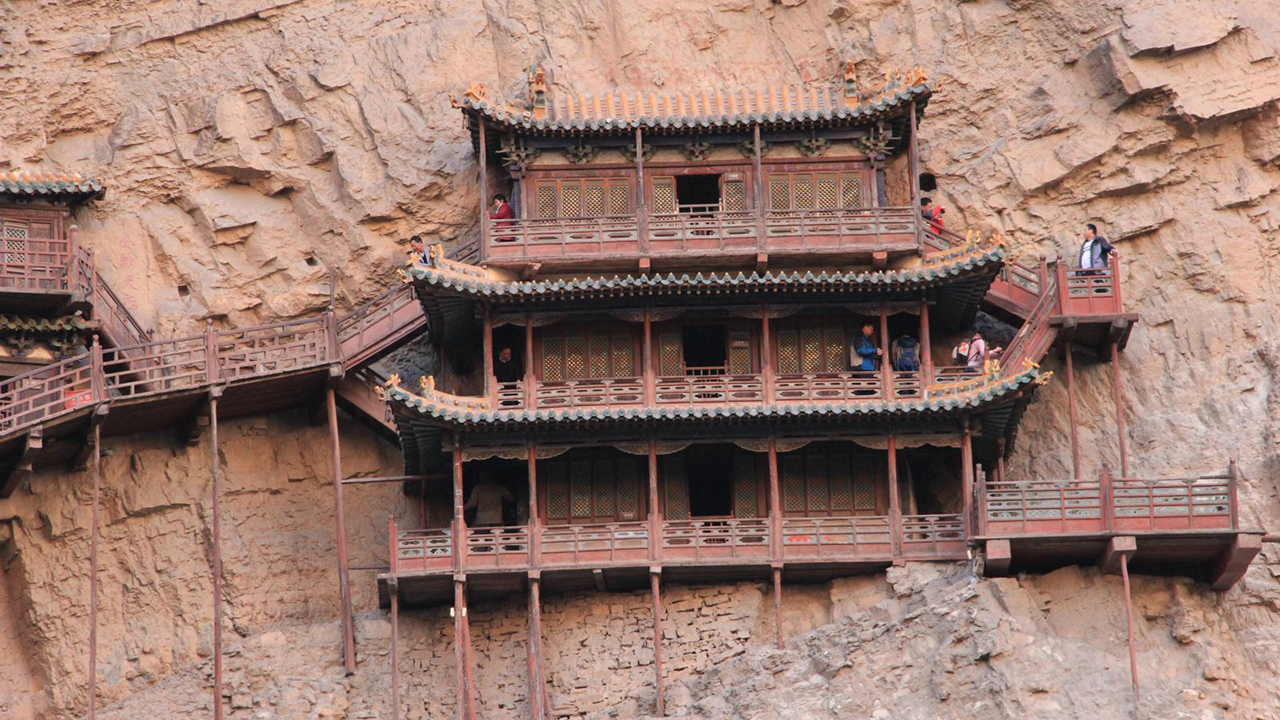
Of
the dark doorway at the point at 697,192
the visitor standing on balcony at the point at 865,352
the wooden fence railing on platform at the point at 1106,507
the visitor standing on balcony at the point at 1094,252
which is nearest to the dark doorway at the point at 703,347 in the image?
the dark doorway at the point at 697,192

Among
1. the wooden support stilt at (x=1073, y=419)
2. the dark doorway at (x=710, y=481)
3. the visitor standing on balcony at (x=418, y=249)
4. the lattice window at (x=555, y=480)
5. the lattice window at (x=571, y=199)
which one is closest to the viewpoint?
the wooden support stilt at (x=1073, y=419)

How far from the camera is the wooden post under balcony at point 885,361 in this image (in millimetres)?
46906

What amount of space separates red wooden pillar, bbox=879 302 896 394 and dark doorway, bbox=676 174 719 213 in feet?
12.2

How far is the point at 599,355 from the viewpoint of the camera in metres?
48.2

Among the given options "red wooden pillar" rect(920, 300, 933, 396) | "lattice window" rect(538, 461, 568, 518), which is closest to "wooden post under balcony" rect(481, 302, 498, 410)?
"lattice window" rect(538, 461, 568, 518)

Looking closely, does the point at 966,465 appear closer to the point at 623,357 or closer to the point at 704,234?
the point at 704,234

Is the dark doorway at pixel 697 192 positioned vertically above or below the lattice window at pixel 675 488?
above

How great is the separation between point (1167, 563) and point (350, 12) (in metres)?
18.6

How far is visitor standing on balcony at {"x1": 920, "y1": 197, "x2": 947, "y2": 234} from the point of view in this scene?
161 feet

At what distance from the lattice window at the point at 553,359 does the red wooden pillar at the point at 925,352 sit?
619 cm

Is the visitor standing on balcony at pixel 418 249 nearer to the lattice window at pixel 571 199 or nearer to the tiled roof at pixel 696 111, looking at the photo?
the tiled roof at pixel 696 111

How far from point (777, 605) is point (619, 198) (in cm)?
831

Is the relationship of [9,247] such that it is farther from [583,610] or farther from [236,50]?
[583,610]

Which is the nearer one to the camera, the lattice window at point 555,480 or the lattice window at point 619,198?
the lattice window at point 555,480
